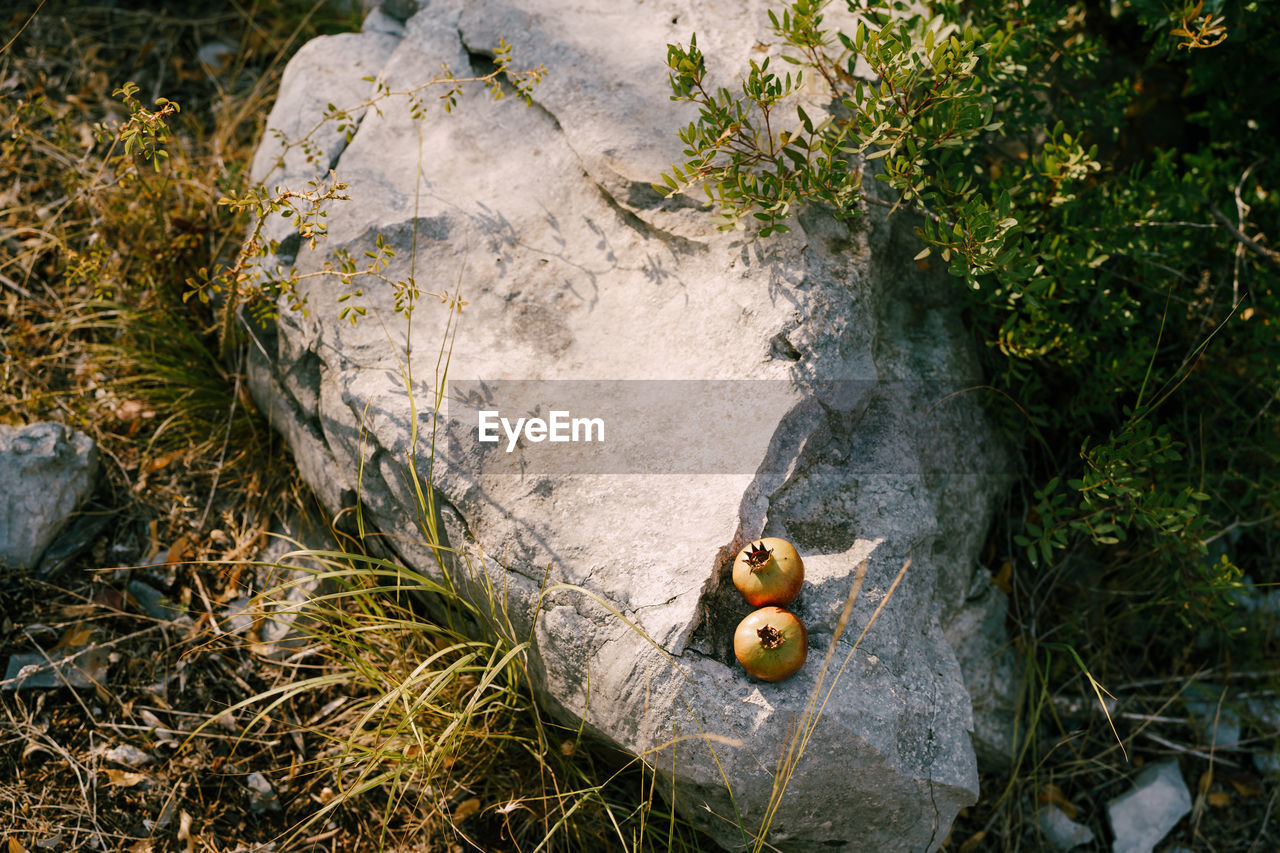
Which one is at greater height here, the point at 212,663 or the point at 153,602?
the point at 153,602

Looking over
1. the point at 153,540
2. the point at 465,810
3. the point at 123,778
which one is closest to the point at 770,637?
the point at 465,810

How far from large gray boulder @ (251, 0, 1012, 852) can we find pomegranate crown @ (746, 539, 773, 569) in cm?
12

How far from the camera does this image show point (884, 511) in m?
2.57

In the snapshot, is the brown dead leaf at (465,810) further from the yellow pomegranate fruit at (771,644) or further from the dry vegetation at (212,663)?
the yellow pomegranate fruit at (771,644)

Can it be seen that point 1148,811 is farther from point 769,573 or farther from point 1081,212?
point 1081,212

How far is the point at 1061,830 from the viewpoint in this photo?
2932mm

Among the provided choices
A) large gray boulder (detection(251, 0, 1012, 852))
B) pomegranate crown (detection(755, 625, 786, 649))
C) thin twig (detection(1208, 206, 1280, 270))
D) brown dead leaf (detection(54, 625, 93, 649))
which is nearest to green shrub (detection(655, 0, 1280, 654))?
thin twig (detection(1208, 206, 1280, 270))

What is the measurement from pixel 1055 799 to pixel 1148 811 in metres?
0.32

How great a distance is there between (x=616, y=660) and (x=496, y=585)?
449 millimetres

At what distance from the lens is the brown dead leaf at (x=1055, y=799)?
297cm

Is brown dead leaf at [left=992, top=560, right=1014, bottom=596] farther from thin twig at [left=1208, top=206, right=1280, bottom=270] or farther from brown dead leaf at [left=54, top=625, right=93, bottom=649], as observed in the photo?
brown dead leaf at [left=54, top=625, right=93, bottom=649]

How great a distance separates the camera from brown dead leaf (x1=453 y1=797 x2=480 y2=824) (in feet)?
8.74

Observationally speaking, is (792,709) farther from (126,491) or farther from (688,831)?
(126,491)

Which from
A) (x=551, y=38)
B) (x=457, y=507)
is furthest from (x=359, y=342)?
(x=551, y=38)
